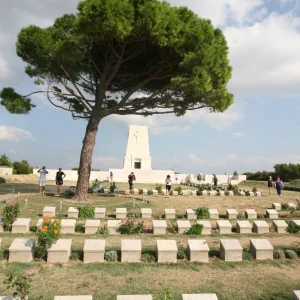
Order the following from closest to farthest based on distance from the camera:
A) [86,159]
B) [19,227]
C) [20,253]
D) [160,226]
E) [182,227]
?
[20,253], [19,227], [160,226], [182,227], [86,159]

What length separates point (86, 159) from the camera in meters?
14.2

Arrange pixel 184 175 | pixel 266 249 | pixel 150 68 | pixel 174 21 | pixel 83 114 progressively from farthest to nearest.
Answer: pixel 184 175, pixel 83 114, pixel 150 68, pixel 174 21, pixel 266 249

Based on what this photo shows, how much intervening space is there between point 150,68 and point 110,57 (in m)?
2.00

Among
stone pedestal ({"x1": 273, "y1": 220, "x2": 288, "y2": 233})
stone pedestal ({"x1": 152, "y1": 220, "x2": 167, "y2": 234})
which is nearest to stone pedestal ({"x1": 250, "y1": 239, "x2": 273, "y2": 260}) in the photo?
stone pedestal ({"x1": 152, "y1": 220, "x2": 167, "y2": 234})

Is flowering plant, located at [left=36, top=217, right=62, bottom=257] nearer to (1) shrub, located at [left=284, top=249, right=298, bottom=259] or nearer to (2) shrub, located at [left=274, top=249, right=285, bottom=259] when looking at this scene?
(2) shrub, located at [left=274, top=249, right=285, bottom=259]

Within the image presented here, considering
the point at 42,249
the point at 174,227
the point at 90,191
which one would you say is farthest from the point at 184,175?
the point at 42,249

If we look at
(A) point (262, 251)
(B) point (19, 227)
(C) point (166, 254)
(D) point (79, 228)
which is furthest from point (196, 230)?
(B) point (19, 227)

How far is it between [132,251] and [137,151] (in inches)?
1111

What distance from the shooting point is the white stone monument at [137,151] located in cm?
3422

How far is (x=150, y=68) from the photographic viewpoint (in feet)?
49.1

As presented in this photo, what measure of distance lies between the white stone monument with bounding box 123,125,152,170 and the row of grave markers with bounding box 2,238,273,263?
27624 millimetres

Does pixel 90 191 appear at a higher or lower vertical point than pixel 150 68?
lower

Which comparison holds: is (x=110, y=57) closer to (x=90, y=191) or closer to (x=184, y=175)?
(x=90, y=191)

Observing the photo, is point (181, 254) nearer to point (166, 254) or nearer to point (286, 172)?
point (166, 254)
